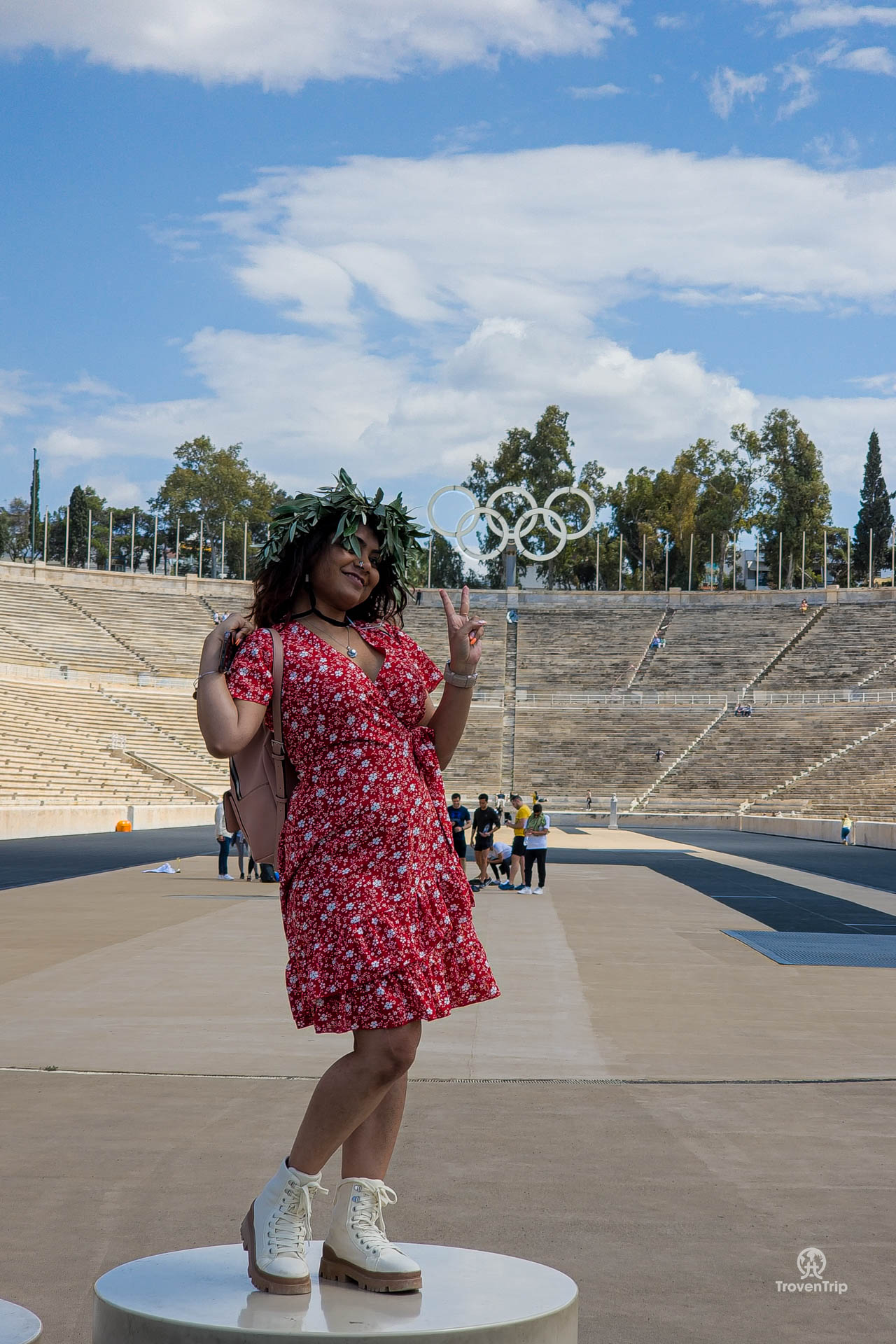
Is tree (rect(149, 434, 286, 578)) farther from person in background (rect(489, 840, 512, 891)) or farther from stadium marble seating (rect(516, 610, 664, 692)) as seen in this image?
person in background (rect(489, 840, 512, 891))

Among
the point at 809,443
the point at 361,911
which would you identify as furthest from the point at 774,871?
the point at 809,443

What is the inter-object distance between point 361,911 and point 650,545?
86216 millimetres

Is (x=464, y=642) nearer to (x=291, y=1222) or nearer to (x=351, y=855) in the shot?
(x=351, y=855)

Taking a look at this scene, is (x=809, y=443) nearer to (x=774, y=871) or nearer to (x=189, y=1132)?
(x=774, y=871)

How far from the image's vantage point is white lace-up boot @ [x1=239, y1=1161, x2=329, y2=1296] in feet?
10.2

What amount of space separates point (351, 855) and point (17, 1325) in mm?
1272

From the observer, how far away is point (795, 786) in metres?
48.2

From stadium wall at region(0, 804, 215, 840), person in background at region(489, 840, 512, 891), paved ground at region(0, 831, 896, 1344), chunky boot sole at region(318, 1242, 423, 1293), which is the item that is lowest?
stadium wall at region(0, 804, 215, 840)

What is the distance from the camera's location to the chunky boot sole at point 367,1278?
315 centimetres

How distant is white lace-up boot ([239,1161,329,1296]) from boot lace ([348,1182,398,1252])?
4.1 inches

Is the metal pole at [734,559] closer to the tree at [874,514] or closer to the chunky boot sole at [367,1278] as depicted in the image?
the tree at [874,514]

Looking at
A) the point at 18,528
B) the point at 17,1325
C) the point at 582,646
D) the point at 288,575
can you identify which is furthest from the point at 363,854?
the point at 18,528

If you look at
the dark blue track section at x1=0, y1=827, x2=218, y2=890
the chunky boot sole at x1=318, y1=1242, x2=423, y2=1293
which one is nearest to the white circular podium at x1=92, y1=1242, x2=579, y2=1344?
the chunky boot sole at x1=318, y1=1242, x2=423, y2=1293

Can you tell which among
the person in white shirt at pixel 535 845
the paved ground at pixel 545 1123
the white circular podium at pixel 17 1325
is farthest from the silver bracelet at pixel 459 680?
the person in white shirt at pixel 535 845
